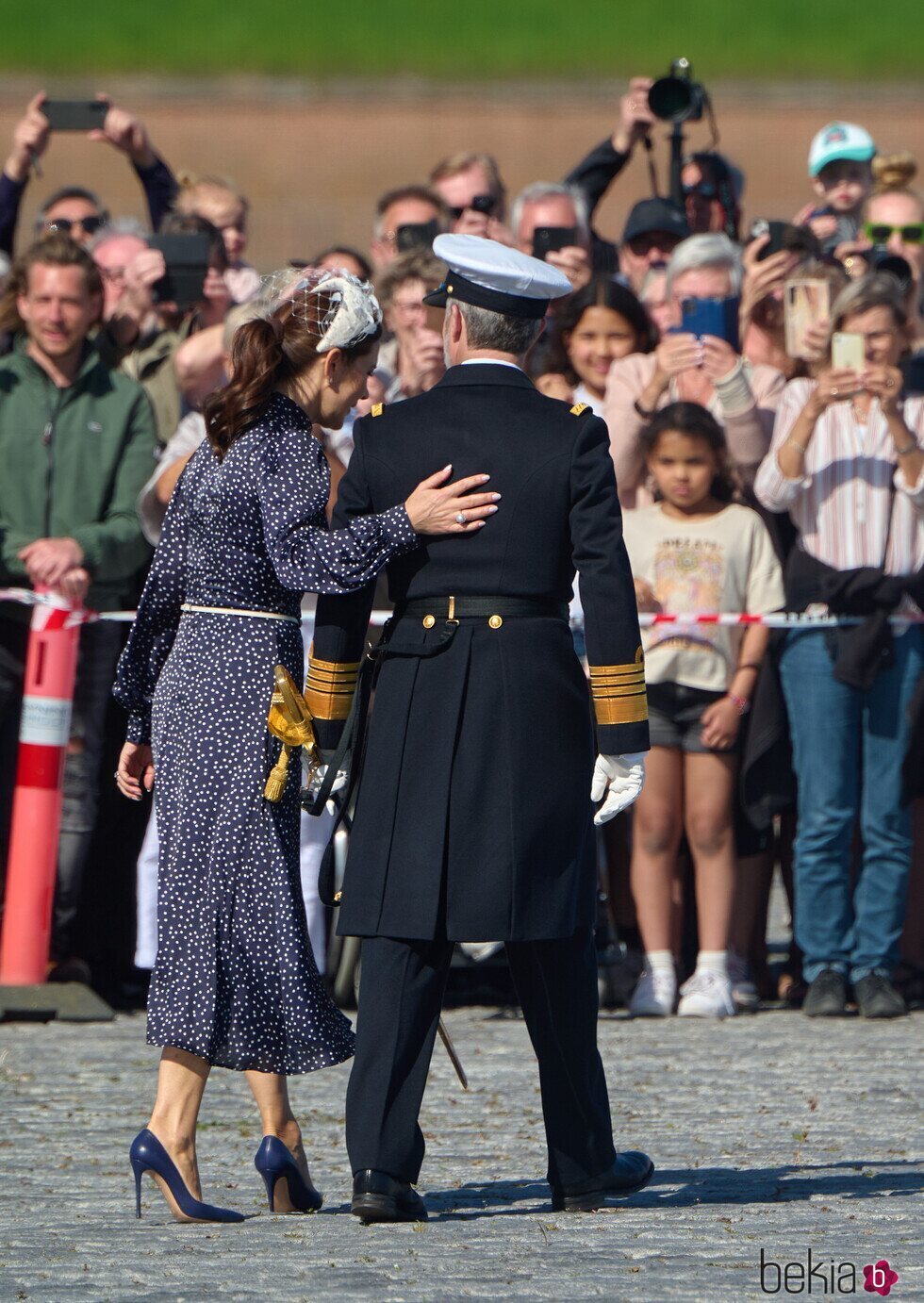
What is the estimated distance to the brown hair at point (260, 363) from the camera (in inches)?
201

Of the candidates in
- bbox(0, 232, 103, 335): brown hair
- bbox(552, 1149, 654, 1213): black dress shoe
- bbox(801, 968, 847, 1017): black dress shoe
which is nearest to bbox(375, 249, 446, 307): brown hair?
bbox(0, 232, 103, 335): brown hair

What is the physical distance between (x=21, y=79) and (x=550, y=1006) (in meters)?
34.8

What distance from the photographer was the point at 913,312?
326 inches

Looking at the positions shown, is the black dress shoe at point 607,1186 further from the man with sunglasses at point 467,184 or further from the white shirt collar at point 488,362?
the man with sunglasses at point 467,184

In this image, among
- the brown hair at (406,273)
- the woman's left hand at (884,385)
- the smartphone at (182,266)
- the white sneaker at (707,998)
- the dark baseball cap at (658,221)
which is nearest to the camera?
the woman's left hand at (884,385)

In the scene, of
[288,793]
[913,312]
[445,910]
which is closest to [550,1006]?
[445,910]

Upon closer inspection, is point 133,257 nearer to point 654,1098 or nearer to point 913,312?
point 913,312

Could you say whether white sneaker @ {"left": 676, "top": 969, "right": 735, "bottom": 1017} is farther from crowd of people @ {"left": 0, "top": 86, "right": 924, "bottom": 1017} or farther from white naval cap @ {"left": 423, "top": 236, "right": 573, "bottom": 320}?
white naval cap @ {"left": 423, "top": 236, "right": 573, "bottom": 320}

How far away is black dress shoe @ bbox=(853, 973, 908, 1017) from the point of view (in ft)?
25.1

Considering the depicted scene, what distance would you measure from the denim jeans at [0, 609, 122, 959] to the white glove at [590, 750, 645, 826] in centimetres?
322

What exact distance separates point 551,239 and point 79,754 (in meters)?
2.56

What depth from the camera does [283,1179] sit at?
5051mm

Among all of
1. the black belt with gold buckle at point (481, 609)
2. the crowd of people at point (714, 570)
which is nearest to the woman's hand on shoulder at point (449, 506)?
the black belt with gold buckle at point (481, 609)

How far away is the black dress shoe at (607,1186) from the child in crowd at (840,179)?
504 centimetres
